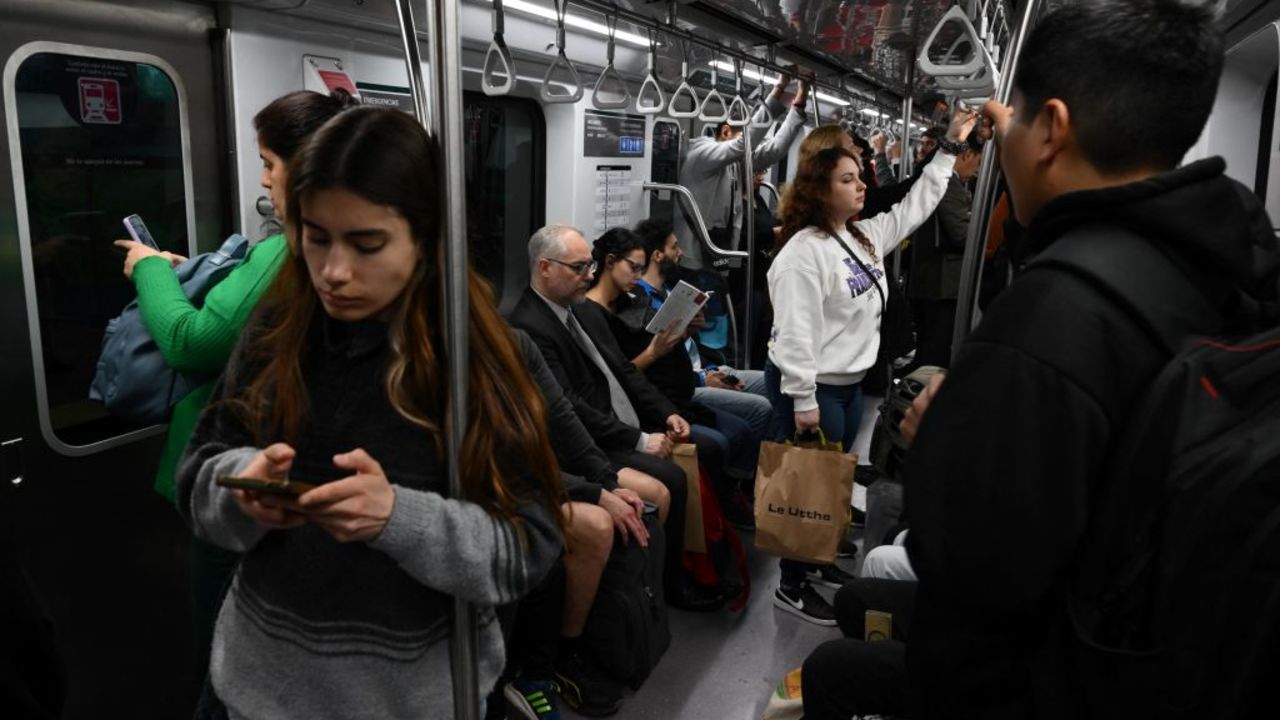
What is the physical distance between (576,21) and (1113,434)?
12.6ft

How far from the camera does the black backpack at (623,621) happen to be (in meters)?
2.89

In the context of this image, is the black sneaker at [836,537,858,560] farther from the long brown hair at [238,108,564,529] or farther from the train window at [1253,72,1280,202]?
the long brown hair at [238,108,564,529]

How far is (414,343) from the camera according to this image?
4.16 ft

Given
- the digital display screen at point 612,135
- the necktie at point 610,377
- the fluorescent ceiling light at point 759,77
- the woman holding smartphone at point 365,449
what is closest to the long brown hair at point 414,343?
the woman holding smartphone at point 365,449

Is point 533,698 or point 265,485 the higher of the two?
point 265,485

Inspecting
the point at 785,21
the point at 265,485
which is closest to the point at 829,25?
the point at 785,21

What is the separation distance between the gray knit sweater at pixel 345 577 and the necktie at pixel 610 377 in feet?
7.30

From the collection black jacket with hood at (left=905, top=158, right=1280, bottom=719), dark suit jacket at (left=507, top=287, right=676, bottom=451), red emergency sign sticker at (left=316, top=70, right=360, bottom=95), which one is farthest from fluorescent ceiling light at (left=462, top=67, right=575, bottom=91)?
black jacket with hood at (left=905, top=158, right=1280, bottom=719)

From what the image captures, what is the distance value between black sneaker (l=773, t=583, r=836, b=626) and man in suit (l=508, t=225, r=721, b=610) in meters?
0.29

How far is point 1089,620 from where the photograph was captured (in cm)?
100

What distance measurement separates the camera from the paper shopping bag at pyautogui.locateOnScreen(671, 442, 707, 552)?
3.59 m

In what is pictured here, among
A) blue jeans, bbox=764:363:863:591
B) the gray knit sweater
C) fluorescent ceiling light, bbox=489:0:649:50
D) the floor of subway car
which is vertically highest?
fluorescent ceiling light, bbox=489:0:649:50

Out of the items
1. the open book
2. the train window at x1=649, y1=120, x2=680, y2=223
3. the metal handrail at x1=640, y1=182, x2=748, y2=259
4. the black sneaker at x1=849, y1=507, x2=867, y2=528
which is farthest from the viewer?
the train window at x1=649, y1=120, x2=680, y2=223

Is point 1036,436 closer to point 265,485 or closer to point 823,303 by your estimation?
point 265,485
